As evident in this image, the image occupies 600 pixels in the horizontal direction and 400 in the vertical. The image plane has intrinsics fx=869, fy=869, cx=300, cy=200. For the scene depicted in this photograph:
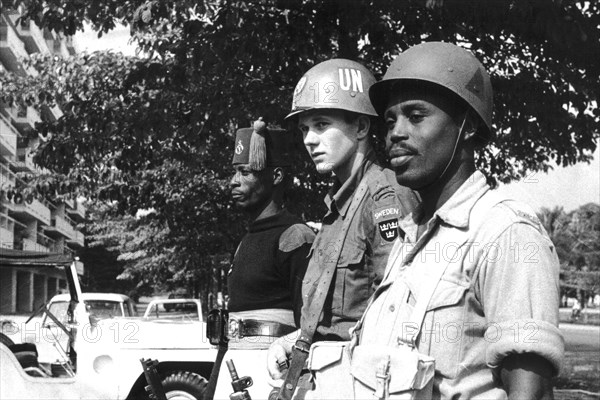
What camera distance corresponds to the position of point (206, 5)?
7.95m

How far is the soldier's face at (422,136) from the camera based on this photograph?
2.02 m

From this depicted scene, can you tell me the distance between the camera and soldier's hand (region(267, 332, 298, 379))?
308cm

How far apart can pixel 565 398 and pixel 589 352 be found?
43.0 feet

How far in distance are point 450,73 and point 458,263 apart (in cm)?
47

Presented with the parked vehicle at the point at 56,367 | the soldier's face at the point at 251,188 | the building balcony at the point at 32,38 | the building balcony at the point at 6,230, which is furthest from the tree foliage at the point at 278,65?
the building balcony at the point at 32,38

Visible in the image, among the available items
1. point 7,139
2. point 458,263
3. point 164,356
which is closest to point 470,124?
point 458,263

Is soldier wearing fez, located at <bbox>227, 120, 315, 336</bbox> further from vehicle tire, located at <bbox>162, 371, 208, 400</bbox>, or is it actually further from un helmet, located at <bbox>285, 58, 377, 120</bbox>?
vehicle tire, located at <bbox>162, 371, 208, 400</bbox>

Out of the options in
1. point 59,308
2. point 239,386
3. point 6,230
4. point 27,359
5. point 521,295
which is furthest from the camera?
point 6,230

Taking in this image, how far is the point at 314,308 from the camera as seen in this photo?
2932 mm

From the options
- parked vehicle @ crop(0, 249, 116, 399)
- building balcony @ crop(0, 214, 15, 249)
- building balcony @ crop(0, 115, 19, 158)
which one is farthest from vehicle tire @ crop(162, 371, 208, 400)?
building balcony @ crop(0, 115, 19, 158)

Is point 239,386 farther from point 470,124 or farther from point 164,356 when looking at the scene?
point 164,356

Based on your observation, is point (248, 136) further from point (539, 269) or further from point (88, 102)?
point (88, 102)

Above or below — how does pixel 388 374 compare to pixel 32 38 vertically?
below

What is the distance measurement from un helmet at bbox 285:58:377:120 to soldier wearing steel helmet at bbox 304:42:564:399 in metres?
1.04
